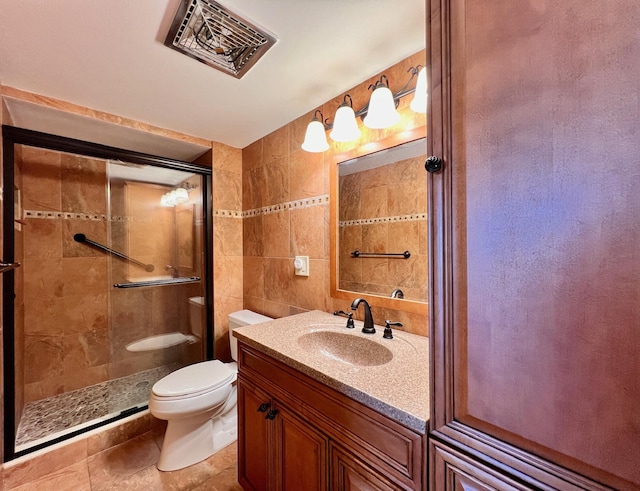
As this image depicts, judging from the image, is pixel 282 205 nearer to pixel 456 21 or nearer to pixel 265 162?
pixel 265 162

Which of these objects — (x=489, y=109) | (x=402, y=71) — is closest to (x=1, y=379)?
(x=489, y=109)

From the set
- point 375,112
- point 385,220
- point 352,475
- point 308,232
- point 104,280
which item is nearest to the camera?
point 352,475

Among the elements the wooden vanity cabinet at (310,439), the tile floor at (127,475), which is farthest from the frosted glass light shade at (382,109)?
the tile floor at (127,475)

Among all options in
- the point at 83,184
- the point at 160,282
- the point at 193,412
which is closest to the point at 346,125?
the point at 193,412

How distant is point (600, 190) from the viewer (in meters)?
0.37

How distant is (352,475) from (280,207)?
150cm

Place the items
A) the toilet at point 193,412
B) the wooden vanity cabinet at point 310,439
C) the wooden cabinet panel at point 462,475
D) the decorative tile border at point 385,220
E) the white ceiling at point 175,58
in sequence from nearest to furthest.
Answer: the wooden cabinet panel at point 462,475
the wooden vanity cabinet at point 310,439
the white ceiling at point 175,58
the decorative tile border at point 385,220
the toilet at point 193,412

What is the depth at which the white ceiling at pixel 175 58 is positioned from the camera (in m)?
0.94

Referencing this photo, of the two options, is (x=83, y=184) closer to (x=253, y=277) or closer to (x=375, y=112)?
(x=253, y=277)

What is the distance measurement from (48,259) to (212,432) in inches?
69.6

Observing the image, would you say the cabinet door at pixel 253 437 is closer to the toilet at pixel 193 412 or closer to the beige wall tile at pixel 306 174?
the toilet at pixel 193 412

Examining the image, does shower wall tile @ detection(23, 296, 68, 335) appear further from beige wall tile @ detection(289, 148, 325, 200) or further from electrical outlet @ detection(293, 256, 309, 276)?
beige wall tile @ detection(289, 148, 325, 200)

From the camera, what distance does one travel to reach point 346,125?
4.30 feet

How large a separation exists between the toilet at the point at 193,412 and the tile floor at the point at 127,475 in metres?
0.06
